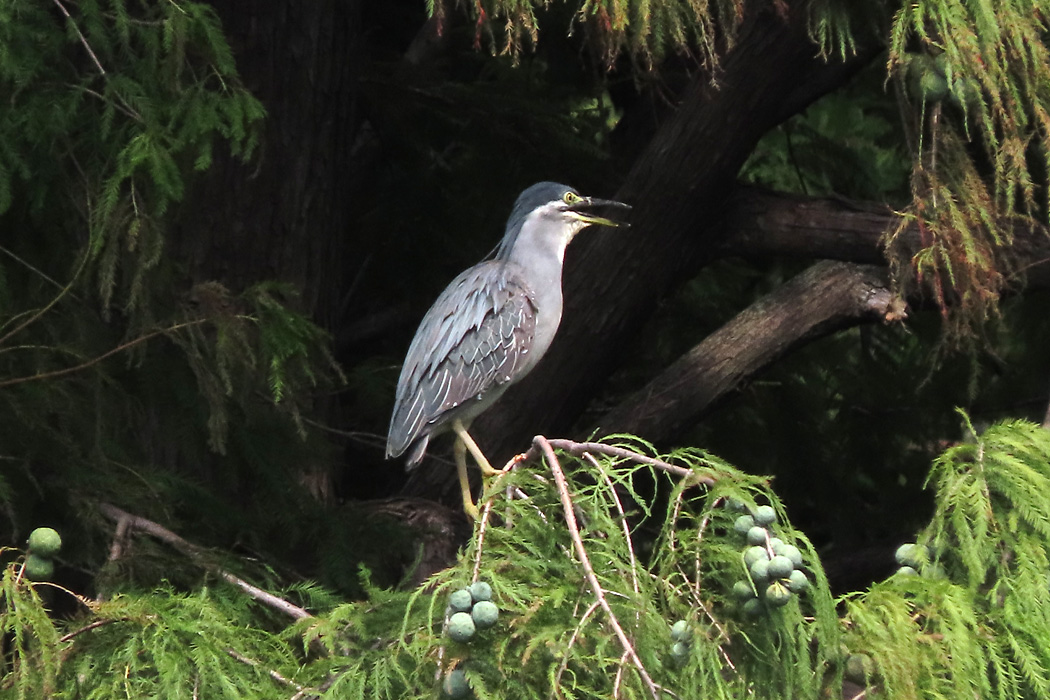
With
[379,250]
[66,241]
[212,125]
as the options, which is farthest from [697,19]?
[379,250]

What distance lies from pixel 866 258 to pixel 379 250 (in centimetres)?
161

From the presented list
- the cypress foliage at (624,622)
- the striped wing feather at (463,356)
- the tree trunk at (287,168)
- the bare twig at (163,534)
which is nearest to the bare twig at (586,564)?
the cypress foliage at (624,622)

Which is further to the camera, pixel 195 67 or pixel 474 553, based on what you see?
pixel 195 67

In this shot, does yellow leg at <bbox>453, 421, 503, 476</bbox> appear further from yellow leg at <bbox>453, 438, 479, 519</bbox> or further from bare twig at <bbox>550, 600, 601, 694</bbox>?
bare twig at <bbox>550, 600, 601, 694</bbox>

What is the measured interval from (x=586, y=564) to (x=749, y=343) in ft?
6.25

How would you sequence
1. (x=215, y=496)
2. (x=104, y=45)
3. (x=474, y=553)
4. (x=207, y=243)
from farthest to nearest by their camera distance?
(x=207, y=243), (x=215, y=496), (x=104, y=45), (x=474, y=553)

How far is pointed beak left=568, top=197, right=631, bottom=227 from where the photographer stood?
337 centimetres

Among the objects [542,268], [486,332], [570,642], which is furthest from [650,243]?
[570,642]

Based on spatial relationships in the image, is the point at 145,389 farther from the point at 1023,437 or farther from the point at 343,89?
the point at 1023,437

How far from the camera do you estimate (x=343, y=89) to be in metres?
3.62

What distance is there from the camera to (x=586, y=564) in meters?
1.78

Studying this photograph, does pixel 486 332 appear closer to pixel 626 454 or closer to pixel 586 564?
pixel 626 454

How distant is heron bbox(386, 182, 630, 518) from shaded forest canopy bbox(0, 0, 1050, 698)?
209mm

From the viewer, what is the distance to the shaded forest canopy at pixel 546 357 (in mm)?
1865
